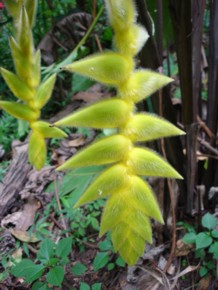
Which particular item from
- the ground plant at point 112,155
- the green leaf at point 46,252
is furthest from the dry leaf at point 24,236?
the green leaf at point 46,252

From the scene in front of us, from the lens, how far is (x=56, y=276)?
840 mm

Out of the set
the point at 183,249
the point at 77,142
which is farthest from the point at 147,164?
the point at 77,142

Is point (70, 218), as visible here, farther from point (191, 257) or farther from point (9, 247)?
point (191, 257)

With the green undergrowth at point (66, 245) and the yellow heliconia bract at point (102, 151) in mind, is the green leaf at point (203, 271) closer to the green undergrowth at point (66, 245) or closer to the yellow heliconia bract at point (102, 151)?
the green undergrowth at point (66, 245)

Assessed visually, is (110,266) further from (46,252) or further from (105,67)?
(105,67)

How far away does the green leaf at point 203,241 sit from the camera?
2.90 feet

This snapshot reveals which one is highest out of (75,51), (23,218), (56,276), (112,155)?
(112,155)

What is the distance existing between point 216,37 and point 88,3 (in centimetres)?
105

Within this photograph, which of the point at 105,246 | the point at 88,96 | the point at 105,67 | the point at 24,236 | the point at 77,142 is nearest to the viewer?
the point at 105,67

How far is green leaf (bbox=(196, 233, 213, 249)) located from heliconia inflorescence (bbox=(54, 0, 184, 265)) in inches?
13.9

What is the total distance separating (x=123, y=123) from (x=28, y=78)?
143mm

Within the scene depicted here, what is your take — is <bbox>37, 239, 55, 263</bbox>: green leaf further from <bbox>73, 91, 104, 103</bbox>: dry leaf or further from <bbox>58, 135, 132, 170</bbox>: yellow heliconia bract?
<bbox>73, 91, 104, 103</bbox>: dry leaf

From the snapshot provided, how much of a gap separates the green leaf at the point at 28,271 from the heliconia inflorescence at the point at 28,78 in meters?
0.33

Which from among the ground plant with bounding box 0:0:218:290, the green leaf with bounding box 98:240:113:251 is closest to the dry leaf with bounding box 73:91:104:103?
the ground plant with bounding box 0:0:218:290
